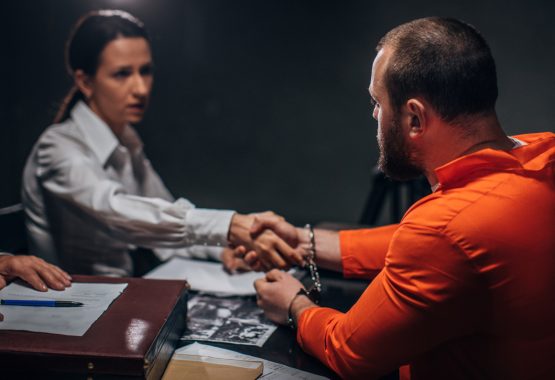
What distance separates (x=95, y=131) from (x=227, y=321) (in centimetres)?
96

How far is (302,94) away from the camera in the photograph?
2.91 metres

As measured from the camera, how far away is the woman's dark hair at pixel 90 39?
1780 mm

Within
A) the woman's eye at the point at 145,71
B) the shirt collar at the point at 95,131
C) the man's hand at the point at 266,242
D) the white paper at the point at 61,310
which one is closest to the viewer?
the white paper at the point at 61,310

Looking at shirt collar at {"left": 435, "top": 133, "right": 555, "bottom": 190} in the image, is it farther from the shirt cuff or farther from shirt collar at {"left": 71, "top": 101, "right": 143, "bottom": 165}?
shirt collar at {"left": 71, "top": 101, "right": 143, "bottom": 165}

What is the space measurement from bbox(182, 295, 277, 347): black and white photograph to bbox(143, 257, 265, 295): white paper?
0.16ft

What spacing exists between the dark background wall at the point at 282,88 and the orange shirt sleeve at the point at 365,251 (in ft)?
2.87

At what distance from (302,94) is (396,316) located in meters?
2.22

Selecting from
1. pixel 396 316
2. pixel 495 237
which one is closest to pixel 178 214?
pixel 396 316

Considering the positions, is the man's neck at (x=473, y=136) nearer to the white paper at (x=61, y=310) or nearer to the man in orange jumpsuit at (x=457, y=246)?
the man in orange jumpsuit at (x=457, y=246)

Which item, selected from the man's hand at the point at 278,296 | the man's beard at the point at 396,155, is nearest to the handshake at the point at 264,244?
the man's hand at the point at 278,296

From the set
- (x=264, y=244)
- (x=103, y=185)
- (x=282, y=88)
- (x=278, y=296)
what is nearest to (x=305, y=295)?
(x=278, y=296)

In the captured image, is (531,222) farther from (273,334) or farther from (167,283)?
(167,283)

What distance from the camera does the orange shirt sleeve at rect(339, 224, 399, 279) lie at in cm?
131

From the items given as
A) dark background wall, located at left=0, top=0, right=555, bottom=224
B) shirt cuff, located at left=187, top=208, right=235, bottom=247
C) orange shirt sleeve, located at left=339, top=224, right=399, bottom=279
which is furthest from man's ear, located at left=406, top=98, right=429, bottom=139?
dark background wall, located at left=0, top=0, right=555, bottom=224
